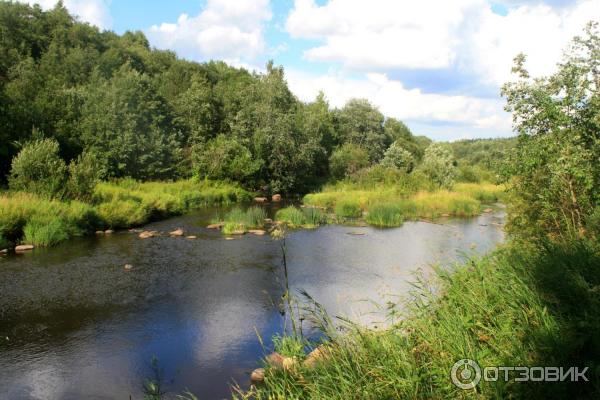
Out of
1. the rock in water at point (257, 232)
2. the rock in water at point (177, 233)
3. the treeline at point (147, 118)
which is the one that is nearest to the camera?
the rock in water at point (177, 233)

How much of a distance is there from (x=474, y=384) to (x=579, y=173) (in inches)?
212

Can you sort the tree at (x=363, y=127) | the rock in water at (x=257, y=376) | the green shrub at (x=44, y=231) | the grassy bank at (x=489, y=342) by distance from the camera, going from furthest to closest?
the tree at (x=363, y=127), the green shrub at (x=44, y=231), the rock in water at (x=257, y=376), the grassy bank at (x=489, y=342)

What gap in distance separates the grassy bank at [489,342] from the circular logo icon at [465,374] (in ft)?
0.20

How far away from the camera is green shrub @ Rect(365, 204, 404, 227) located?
1048 inches

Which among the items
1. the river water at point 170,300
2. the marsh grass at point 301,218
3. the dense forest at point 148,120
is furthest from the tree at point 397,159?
the river water at point 170,300

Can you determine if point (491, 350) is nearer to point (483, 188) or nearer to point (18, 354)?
point (18, 354)

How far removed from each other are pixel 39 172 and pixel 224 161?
17960 millimetres

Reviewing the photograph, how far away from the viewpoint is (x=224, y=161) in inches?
1526

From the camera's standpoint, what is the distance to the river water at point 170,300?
28.5 ft

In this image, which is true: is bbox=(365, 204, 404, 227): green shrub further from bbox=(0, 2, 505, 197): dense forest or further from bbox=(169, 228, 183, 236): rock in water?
bbox=(0, 2, 505, 197): dense forest

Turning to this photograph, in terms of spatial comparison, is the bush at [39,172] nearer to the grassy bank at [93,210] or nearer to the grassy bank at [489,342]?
the grassy bank at [93,210]

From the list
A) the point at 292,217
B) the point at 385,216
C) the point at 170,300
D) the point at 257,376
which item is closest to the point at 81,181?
the point at 292,217

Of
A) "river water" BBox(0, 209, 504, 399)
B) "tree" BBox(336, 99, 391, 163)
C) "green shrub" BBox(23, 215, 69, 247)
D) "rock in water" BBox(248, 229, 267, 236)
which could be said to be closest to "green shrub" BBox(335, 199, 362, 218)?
"river water" BBox(0, 209, 504, 399)

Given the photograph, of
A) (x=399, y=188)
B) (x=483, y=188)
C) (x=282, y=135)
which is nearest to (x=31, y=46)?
(x=282, y=135)
